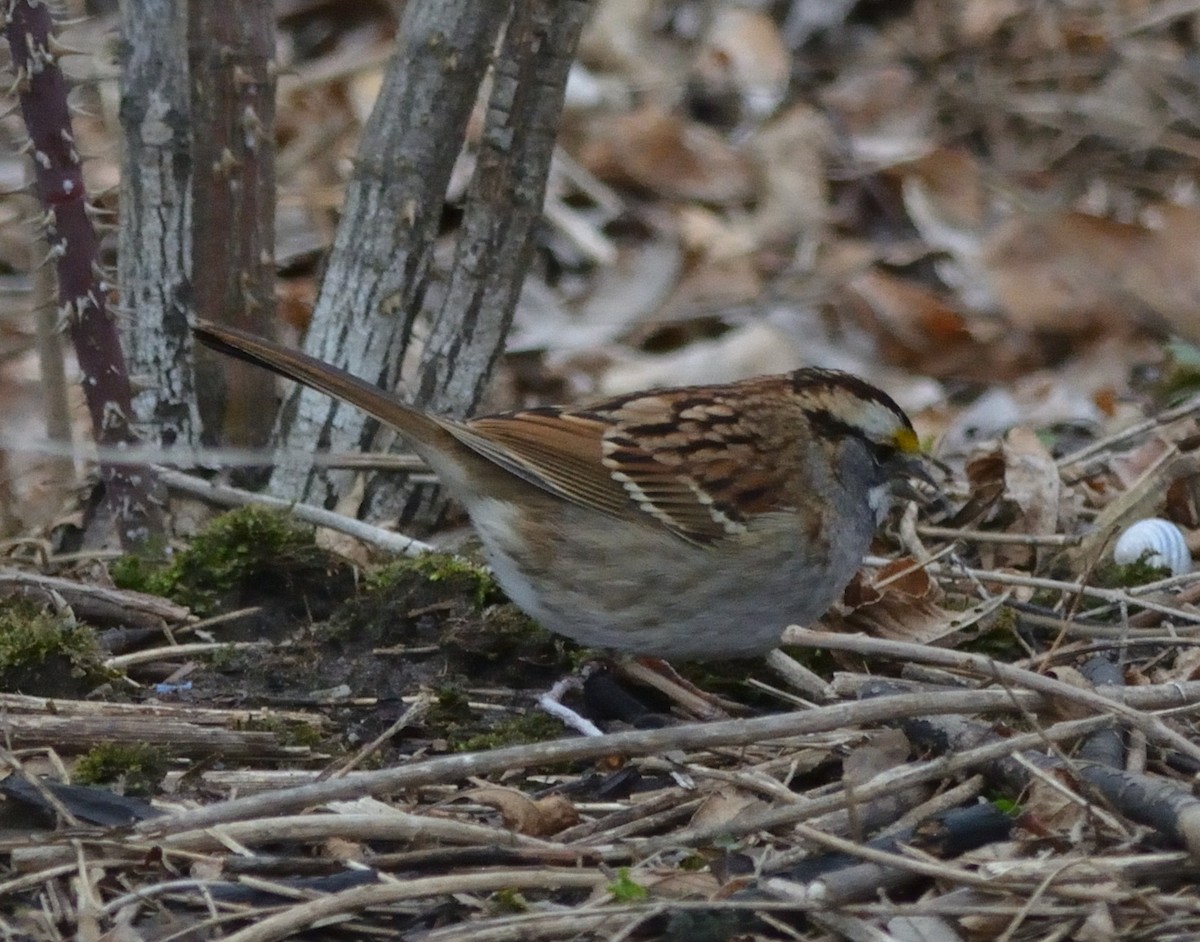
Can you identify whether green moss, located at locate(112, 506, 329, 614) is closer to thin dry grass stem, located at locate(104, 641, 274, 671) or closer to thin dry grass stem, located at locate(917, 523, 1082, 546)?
thin dry grass stem, located at locate(104, 641, 274, 671)

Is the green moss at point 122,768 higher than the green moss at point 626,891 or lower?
lower

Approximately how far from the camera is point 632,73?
345 inches

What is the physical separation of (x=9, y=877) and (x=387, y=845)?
647 millimetres

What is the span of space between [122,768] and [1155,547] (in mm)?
2708

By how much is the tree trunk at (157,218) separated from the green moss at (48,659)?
2.57 ft

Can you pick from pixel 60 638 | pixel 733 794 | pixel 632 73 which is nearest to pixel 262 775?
pixel 60 638

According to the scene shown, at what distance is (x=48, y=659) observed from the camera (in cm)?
390

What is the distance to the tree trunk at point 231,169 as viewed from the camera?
14.9ft

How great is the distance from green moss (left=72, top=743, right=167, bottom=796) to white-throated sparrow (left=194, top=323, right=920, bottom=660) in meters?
0.92

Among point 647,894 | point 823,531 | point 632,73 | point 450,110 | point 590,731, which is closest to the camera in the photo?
point 647,894

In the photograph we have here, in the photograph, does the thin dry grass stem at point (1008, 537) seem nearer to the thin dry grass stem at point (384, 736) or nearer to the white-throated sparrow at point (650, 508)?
the white-throated sparrow at point (650, 508)

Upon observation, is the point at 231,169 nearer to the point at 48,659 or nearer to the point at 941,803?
the point at 48,659

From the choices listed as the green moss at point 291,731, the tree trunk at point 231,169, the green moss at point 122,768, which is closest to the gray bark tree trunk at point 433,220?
the tree trunk at point 231,169

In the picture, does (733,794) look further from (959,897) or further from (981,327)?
(981,327)
